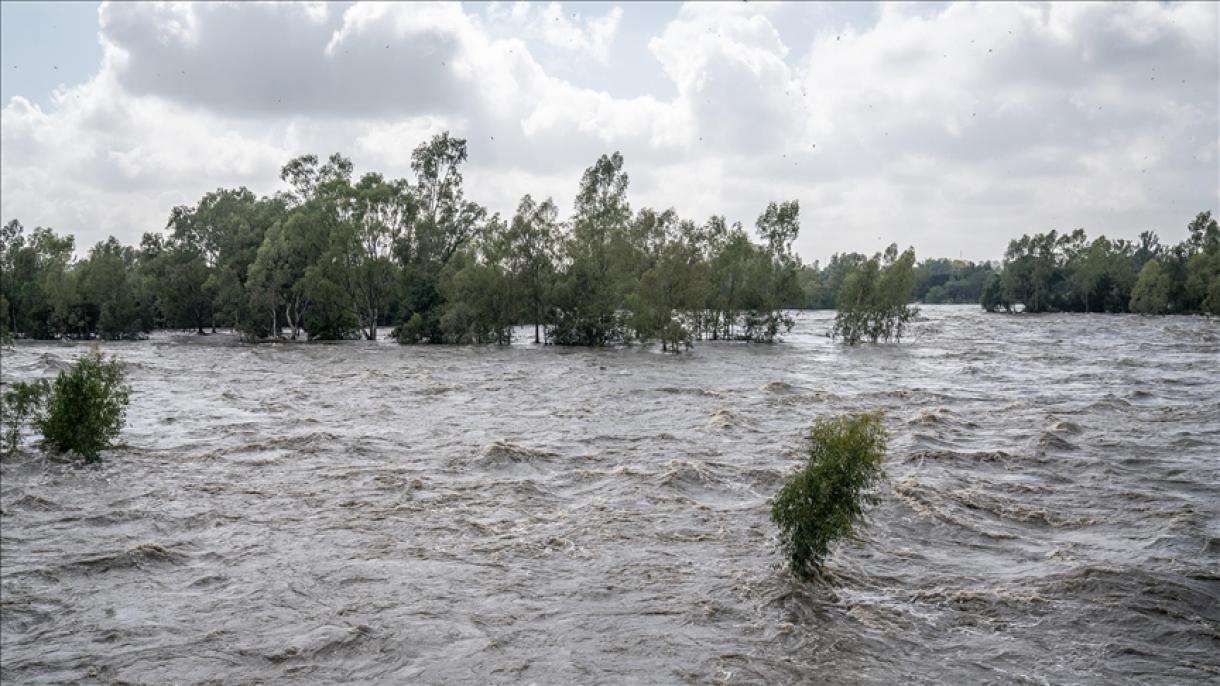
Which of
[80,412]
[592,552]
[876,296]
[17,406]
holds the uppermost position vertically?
[876,296]

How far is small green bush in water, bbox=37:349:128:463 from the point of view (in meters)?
25.3

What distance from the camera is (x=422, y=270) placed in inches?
3585

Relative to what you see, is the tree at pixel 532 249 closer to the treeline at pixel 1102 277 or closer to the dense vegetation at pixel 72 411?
the dense vegetation at pixel 72 411

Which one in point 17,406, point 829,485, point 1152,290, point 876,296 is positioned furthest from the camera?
point 1152,290

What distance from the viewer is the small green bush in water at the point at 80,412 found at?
2531cm

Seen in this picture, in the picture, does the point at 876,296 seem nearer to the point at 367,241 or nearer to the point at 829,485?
the point at 367,241

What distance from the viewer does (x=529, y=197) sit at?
274ft

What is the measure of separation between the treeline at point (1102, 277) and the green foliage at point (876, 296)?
70065mm

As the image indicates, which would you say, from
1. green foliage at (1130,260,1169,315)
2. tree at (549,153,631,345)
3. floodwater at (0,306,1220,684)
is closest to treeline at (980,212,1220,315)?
green foliage at (1130,260,1169,315)

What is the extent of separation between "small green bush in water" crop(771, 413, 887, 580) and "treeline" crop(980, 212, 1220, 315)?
14705 cm

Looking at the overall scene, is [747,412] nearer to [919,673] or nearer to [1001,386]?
[1001,386]

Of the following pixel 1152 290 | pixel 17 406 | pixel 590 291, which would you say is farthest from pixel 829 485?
pixel 1152 290

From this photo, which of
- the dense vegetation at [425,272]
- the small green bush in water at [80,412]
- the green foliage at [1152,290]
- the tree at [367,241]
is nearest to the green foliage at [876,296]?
the dense vegetation at [425,272]

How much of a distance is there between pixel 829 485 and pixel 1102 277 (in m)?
181
